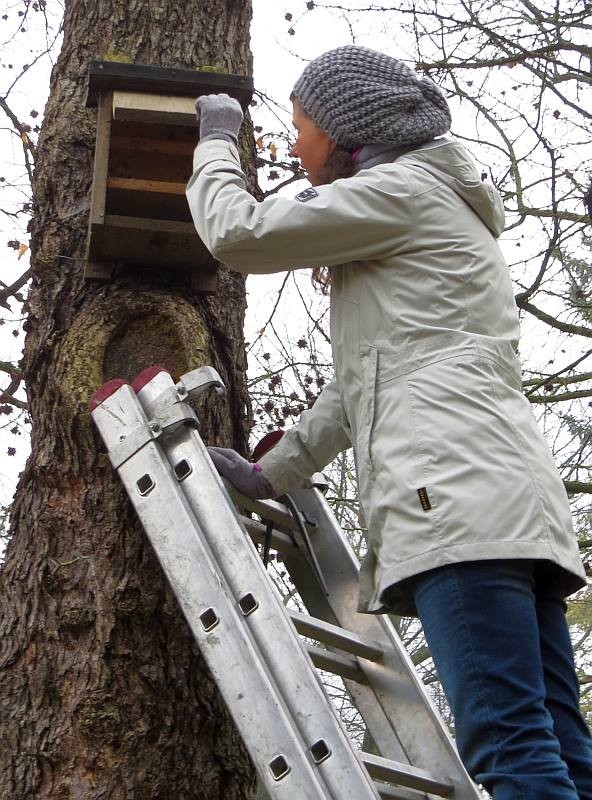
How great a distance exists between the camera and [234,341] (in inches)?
112

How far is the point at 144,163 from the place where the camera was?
2.63 m

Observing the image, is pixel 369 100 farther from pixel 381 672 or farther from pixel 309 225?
pixel 381 672

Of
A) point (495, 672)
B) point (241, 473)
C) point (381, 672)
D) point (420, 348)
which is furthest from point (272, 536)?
point (495, 672)

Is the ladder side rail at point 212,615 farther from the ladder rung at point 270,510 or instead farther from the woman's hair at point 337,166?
the woman's hair at point 337,166

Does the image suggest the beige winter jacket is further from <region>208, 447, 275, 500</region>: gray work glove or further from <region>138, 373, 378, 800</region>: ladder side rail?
<region>208, 447, 275, 500</region>: gray work glove

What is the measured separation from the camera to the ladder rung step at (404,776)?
2.06 metres

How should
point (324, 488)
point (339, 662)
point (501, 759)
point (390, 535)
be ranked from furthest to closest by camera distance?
1. point (324, 488)
2. point (339, 662)
3. point (390, 535)
4. point (501, 759)

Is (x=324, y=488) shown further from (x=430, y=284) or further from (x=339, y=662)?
(x=430, y=284)

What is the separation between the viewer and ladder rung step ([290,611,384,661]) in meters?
2.21

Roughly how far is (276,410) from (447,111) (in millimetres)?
2615

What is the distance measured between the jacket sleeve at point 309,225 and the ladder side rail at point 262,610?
1.24 ft

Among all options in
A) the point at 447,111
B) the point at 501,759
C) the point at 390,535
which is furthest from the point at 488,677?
the point at 447,111

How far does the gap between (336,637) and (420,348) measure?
762 mm

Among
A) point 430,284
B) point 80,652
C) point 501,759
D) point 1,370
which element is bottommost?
point 501,759
